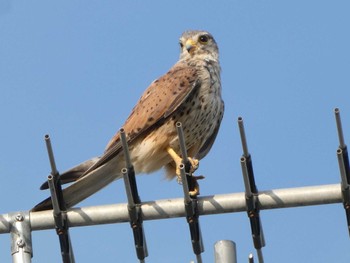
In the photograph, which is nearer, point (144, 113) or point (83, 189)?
point (83, 189)

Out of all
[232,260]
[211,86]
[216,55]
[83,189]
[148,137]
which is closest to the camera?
[232,260]

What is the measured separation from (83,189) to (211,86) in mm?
2053

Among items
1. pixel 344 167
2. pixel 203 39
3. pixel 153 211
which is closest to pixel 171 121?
pixel 203 39

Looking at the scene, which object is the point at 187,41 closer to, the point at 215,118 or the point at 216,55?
the point at 216,55

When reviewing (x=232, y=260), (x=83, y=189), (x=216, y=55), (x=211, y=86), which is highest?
(x=216, y=55)

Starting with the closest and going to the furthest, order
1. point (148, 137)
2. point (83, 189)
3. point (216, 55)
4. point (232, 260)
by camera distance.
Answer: point (232, 260) → point (83, 189) → point (148, 137) → point (216, 55)

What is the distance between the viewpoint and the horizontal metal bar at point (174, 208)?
4.60m

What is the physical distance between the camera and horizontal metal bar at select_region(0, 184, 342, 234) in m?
4.60

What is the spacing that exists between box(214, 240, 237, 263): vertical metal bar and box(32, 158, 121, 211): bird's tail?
1.18 meters

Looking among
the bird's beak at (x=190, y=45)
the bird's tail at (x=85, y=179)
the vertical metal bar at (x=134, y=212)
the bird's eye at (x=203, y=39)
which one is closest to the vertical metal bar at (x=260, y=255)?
the vertical metal bar at (x=134, y=212)

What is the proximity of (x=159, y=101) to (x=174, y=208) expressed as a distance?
2.55m

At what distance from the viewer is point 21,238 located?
463 centimetres

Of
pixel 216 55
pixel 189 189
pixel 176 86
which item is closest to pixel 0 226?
pixel 189 189

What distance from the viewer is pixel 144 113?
7.07 metres
